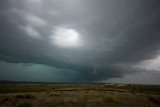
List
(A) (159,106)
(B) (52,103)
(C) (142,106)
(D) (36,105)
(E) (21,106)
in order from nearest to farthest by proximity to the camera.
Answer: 1. (E) (21,106)
2. (D) (36,105)
3. (B) (52,103)
4. (C) (142,106)
5. (A) (159,106)

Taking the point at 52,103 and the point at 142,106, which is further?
the point at 142,106

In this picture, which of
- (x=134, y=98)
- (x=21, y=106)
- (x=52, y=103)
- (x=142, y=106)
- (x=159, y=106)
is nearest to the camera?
(x=21, y=106)

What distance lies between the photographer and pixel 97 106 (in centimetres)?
4166

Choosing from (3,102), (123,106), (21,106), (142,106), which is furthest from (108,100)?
(3,102)

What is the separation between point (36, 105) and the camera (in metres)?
39.4

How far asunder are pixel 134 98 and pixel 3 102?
3829cm

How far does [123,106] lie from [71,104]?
1335 centimetres

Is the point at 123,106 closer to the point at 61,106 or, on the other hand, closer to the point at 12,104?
the point at 61,106

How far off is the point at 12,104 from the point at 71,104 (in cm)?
1358

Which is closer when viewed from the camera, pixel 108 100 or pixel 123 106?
pixel 123 106

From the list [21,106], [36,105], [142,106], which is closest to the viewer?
[21,106]

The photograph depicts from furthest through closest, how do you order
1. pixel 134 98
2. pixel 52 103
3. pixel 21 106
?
1. pixel 134 98
2. pixel 52 103
3. pixel 21 106

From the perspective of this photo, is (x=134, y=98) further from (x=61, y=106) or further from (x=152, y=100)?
(x=61, y=106)

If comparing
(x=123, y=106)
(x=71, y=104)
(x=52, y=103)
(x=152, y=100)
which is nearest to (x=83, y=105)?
(x=71, y=104)
